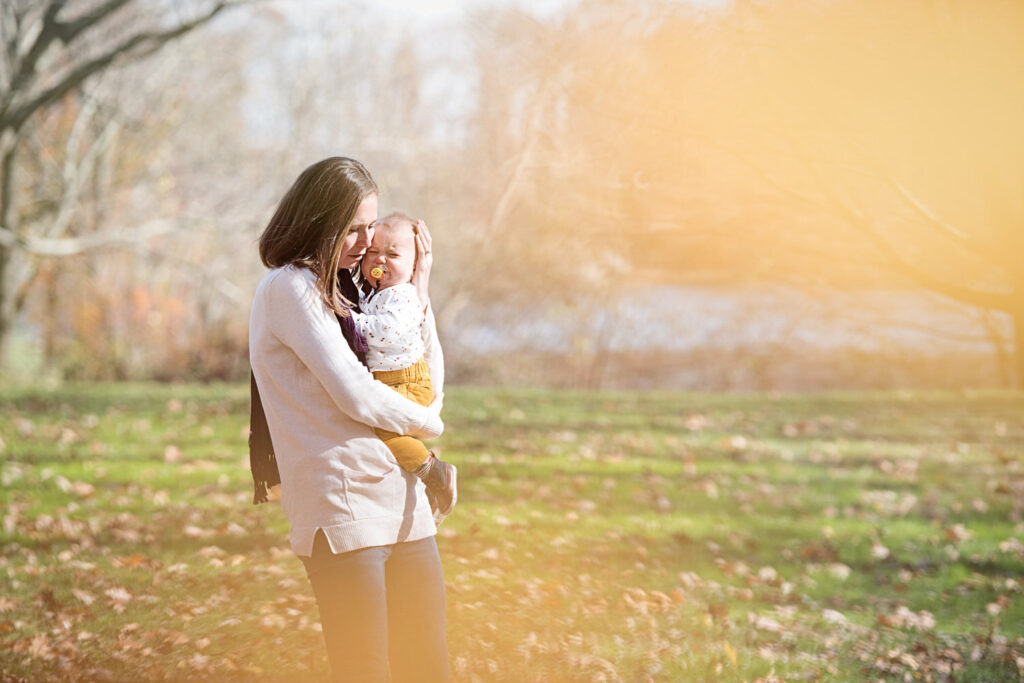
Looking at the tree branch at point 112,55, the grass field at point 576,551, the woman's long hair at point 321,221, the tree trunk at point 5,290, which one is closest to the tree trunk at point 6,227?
the tree trunk at point 5,290

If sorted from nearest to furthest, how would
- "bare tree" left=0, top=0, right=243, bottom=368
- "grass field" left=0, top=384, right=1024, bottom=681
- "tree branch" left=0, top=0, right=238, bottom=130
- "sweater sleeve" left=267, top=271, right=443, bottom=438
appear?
1. "sweater sleeve" left=267, top=271, right=443, bottom=438
2. "grass field" left=0, top=384, right=1024, bottom=681
3. "tree branch" left=0, top=0, right=238, bottom=130
4. "bare tree" left=0, top=0, right=243, bottom=368

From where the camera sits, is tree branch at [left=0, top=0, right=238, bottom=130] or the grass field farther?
tree branch at [left=0, top=0, right=238, bottom=130]

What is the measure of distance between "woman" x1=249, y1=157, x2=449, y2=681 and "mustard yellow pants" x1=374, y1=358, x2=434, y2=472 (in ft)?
0.09

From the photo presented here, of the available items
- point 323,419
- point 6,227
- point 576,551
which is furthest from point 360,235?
point 6,227

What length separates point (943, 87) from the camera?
12.5 feet

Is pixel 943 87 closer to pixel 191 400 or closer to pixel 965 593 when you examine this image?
pixel 965 593

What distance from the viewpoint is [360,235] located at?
2.51 meters

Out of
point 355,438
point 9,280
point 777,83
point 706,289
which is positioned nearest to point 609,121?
point 777,83

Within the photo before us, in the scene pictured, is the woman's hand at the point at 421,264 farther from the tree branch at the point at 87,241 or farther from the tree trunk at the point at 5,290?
the tree trunk at the point at 5,290

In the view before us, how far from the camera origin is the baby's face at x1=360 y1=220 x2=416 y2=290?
8.22 feet

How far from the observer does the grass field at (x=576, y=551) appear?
171 inches

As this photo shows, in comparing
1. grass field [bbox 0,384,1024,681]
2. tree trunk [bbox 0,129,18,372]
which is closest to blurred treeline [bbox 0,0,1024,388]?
tree trunk [bbox 0,129,18,372]

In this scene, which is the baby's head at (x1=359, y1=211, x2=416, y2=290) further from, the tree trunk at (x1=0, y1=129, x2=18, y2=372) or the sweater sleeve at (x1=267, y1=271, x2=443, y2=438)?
the tree trunk at (x1=0, y1=129, x2=18, y2=372)

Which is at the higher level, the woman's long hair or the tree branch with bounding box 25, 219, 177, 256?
the tree branch with bounding box 25, 219, 177, 256
